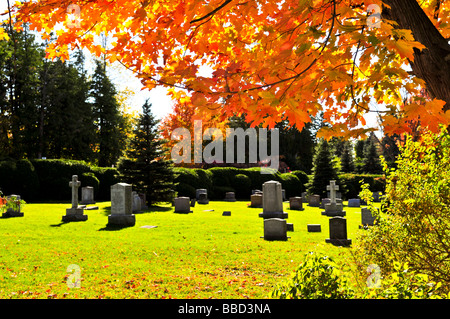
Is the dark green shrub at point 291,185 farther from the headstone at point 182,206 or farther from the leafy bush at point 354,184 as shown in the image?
the headstone at point 182,206

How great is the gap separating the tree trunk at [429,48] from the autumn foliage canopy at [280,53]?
72mm

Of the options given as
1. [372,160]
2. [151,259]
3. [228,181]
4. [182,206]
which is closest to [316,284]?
[151,259]

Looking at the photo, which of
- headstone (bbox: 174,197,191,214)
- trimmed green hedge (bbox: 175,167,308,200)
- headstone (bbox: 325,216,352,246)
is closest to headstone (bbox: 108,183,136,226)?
headstone (bbox: 174,197,191,214)

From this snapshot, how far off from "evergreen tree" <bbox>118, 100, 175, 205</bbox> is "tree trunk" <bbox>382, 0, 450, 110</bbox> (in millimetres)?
20424

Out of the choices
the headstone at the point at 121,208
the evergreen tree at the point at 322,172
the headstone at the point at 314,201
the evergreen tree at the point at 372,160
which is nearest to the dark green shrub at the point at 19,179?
the headstone at the point at 121,208

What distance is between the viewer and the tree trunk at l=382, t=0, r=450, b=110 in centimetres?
385

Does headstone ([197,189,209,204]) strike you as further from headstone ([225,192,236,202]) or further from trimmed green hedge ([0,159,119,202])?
trimmed green hedge ([0,159,119,202])

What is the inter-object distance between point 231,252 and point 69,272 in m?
3.90

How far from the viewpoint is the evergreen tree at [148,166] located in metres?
23.4

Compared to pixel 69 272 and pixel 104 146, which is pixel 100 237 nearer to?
pixel 69 272

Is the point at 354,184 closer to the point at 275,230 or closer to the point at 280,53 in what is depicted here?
the point at 275,230

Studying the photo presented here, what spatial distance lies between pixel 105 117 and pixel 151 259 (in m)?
38.7

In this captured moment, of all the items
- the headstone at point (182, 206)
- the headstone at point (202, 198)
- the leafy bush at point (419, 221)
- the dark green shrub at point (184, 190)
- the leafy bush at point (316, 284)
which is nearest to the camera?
the leafy bush at point (316, 284)

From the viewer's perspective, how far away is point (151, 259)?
842cm
